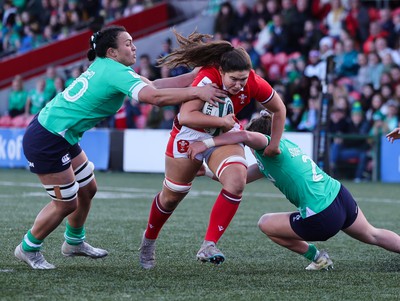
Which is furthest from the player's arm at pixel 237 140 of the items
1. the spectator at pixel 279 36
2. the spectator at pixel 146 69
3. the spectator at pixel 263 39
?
the spectator at pixel 263 39

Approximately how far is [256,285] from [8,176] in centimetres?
1102

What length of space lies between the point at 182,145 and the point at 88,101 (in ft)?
2.36

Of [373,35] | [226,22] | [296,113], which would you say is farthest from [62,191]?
[226,22]

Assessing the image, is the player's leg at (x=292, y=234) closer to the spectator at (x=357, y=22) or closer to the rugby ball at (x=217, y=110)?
the rugby ball at (x=217, y=110)

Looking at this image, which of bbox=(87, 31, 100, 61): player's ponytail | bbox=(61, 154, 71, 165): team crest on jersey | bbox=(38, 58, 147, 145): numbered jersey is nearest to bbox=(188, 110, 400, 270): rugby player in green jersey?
bbox=(38, 58, 147, 145): numbered jersey

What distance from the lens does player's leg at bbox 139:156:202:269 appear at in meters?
6.31

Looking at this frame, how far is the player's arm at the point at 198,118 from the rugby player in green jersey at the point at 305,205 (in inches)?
6.7

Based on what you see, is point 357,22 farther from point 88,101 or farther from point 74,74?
point 88,101

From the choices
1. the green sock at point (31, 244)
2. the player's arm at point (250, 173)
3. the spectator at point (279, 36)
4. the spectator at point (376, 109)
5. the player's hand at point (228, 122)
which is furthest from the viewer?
the spectator at point (279, 36)

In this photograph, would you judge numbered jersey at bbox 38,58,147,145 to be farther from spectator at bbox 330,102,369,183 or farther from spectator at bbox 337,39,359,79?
spectator at bbox 337,39,359,79

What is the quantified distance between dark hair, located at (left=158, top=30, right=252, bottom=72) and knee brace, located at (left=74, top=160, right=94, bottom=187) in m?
0.91

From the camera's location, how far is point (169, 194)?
637 centimetres

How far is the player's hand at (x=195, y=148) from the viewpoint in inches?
239

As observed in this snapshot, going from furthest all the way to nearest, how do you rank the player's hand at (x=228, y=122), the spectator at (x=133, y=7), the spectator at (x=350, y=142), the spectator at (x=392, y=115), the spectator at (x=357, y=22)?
1. the spectator at (x=133, y=7)
2. the spectator at (x=357, y=22)
3. the spectator at (x=350, y=142)
4. the spectator at (x=392, y=115)
5. the player's hand at (x=228, y=122)
